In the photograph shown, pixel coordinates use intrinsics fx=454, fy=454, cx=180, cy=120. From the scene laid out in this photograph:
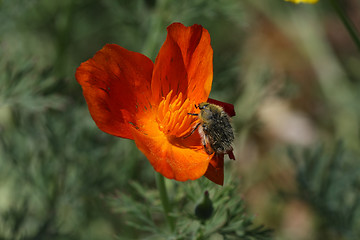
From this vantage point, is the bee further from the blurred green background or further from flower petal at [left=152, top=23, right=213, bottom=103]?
the blurred green background

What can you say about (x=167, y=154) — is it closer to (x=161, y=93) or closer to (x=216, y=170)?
(x=216, y=170)

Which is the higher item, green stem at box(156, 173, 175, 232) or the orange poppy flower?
the orange poppy flower

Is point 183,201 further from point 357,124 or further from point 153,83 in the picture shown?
point 357,124

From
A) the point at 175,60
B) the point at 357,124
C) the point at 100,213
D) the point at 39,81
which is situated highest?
the point at 357,124

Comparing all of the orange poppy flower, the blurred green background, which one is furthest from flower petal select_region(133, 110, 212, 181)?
the blurred green background

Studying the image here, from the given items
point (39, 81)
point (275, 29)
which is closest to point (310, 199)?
point (39, 81)

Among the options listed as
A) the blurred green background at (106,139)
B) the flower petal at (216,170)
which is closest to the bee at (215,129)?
Result: the flower petal at (216,170)
